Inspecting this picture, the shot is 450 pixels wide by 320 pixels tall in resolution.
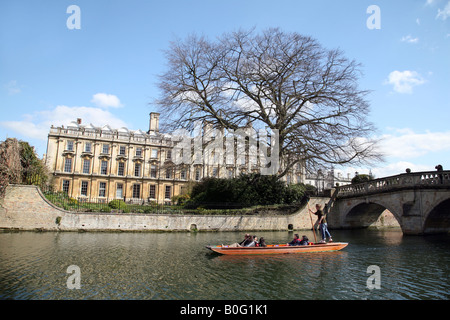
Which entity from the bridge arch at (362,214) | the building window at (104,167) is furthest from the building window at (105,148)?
the bridge arch at (362,214)

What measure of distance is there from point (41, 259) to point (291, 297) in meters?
9.12

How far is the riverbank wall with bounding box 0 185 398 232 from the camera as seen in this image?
66.4 feet

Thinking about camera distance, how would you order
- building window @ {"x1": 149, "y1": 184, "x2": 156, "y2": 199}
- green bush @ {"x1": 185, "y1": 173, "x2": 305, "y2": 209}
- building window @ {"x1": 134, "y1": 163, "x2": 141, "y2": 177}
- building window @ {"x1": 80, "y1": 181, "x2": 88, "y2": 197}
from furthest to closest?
building window @ {"x1": 149, "y1": 184, "x2": 156, "y2": 199}
building window @ {"x1": 134, "y1": 163, "x2": 141, "y2": 177}
building window @ {"x1": 80, "y1": 181, "x2": 88, "y2": 197}
green bush @ {"x1": 185, "y1": 173, "x2": 305, "y2": 209}

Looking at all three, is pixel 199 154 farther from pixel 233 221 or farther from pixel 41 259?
pixel 41 259

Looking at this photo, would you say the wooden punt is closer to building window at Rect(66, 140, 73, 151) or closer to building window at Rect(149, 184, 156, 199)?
building window at Rect(149, 184, 156, 199)

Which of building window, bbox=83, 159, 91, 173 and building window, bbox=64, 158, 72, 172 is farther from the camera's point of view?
building window, bbox=83, 159, 91, 173

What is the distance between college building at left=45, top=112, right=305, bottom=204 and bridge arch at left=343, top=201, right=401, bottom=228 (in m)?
17.4

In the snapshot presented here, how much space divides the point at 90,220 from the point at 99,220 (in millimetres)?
576

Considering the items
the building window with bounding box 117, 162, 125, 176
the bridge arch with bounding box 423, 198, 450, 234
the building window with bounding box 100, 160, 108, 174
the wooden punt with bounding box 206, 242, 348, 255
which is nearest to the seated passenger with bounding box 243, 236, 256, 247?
the wooden punt with bounding box 206, 242, 348, 255

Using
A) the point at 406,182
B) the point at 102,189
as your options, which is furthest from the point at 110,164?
the point at 406,182

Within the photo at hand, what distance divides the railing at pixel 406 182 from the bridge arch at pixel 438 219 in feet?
4.39

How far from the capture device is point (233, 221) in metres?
25.0

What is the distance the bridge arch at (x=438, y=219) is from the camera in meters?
19.7
